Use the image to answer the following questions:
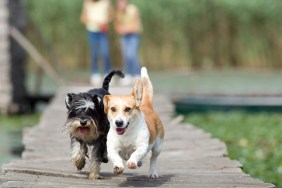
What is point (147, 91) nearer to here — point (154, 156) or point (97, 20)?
point (154, 156)

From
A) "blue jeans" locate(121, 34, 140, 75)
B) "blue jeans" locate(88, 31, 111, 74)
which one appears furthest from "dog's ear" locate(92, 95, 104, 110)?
"blue jeans" locate(121, 34, 140, 75)

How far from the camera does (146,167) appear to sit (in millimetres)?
8562

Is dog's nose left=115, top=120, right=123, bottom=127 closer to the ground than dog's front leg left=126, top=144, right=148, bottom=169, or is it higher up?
higher up

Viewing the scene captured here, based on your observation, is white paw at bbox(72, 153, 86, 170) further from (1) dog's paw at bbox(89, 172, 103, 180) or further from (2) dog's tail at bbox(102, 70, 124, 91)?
(2) dog's tail at bbox(102, 70, 124, 91)

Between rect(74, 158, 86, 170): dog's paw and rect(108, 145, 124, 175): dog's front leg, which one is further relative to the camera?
rect(74, 158, 86, 170): dog's paw

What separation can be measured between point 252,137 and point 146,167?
5404 mm

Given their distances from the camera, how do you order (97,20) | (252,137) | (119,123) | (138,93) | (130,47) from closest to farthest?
(119,123)
(138,93)
(252,137)
(97,20)
(130,47)

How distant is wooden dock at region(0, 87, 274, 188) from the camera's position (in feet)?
23.6

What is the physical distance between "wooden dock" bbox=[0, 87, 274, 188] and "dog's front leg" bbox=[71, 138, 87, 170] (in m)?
0.09

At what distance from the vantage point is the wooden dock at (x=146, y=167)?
7.18 meters

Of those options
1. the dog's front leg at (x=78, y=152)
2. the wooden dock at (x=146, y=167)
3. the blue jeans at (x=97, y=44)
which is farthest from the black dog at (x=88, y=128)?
the blue jeans at (x=97, y=44)

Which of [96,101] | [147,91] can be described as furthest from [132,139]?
[147,91]

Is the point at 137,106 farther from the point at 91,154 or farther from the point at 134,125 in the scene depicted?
the point at 91,154

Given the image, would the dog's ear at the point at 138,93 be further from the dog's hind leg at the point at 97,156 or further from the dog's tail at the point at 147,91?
the dog's tail at the point at 147,91
